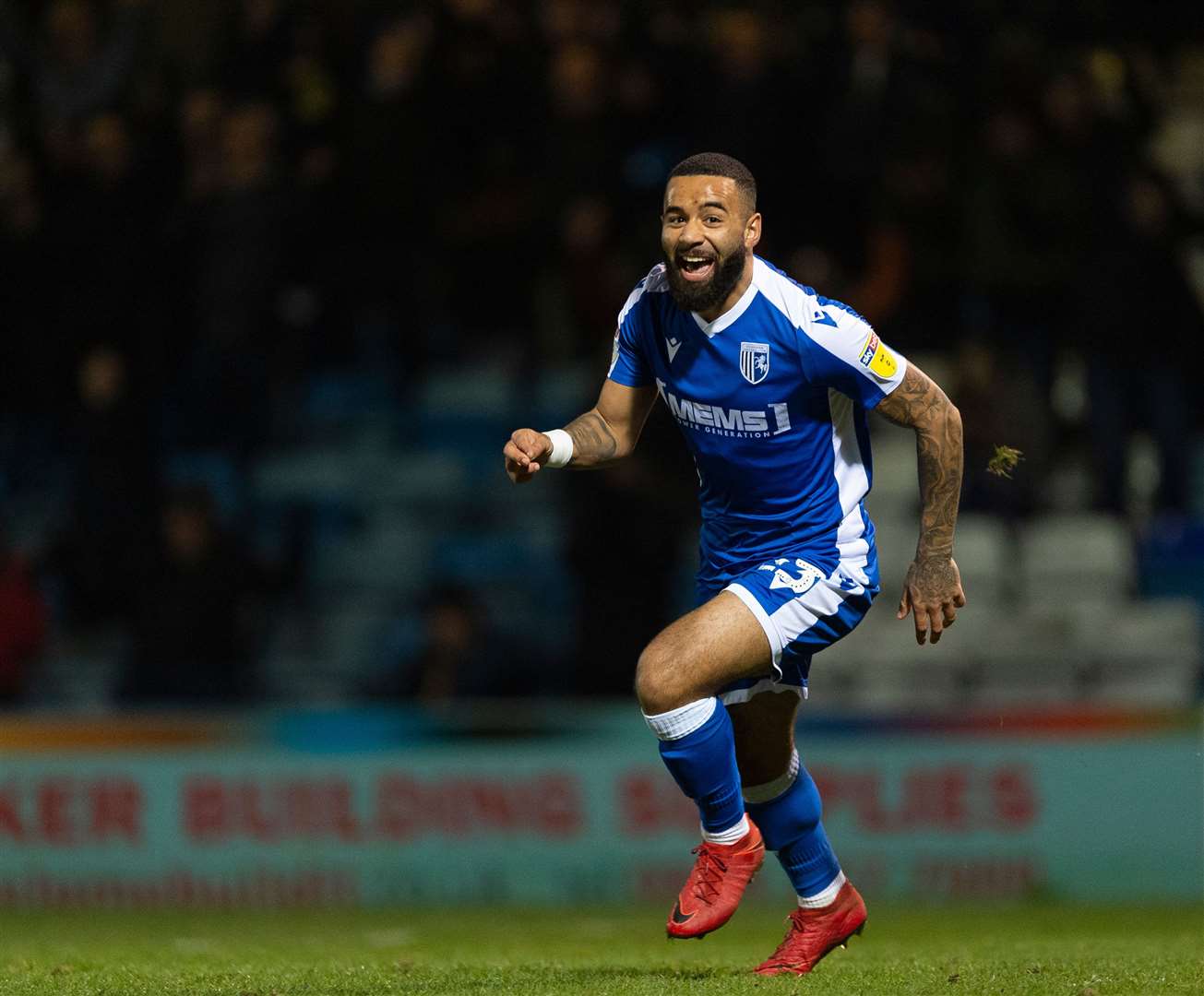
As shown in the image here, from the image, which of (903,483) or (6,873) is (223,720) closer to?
(6,873)

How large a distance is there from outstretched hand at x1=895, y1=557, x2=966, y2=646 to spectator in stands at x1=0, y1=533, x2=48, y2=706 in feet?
28.2

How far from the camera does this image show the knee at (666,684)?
23.1 ft

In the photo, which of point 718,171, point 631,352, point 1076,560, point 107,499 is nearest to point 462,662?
point 107,499

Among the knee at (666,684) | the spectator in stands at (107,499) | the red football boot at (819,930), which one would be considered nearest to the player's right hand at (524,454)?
the knee at (666,684)

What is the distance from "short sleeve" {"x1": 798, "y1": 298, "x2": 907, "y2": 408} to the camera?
7.22 metres

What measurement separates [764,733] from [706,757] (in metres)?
0.63

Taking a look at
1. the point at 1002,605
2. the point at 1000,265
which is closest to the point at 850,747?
the point at 1002,605

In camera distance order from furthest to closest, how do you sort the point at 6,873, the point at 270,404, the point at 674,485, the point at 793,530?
1. the point at 270,404
2. the point at 674,485
3. the point at 6,873
4. the point at 793,530

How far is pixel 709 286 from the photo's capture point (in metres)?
7.22

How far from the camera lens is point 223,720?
42.4 ft

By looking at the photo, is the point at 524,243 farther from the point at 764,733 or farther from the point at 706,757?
the point at 706,757

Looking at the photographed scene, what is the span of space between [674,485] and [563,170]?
2.35 metres

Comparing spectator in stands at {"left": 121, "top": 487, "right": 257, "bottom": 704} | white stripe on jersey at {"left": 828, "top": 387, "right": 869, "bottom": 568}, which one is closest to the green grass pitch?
white stripe on jersey at {"left": 828, "top": 387, "right": 869, "bottom": 568}

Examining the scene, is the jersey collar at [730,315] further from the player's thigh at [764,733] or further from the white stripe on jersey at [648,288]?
the player's thigh at [764,733]
